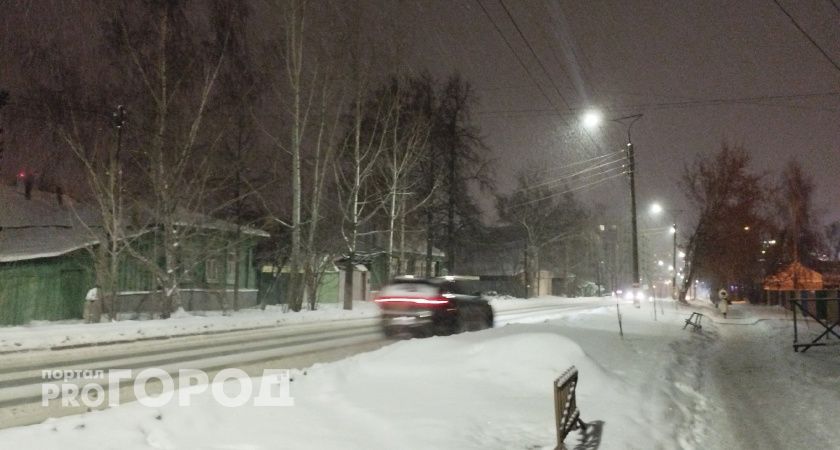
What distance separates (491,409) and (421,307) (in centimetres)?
889

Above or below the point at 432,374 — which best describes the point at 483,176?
above

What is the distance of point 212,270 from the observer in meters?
33.1

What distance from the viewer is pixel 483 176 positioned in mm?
42531

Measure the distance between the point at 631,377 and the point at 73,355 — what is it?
446 inches

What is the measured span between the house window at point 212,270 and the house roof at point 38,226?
5.69 metres

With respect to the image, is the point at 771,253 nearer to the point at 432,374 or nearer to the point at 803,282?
the point at 803,282

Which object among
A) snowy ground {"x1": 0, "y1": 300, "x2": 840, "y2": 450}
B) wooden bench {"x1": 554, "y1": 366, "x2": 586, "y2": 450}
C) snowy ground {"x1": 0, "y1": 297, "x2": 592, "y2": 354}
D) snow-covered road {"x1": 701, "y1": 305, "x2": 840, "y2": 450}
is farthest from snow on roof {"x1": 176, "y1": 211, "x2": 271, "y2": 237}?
wooden bench {"x1": 554, "y1": 366, "x2": 586, "y2": 450}

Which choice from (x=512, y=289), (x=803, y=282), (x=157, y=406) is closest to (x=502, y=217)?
(x=512, y=289)

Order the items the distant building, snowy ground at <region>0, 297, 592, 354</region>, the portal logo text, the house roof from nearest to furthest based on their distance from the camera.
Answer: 1. the portal logo text
2. snowy ground at <region>0, 297, 592, 354</region>
3. the distant building
4. the house roof

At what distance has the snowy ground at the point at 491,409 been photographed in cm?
595

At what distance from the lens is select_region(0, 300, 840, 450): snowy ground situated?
5.95 m

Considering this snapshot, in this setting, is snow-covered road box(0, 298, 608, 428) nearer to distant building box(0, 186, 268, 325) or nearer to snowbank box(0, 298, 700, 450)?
snowbank box(0, 298, 700, 450)

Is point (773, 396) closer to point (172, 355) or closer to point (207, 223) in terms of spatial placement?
point (172, 355)

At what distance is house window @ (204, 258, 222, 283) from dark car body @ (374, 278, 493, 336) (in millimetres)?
18028
